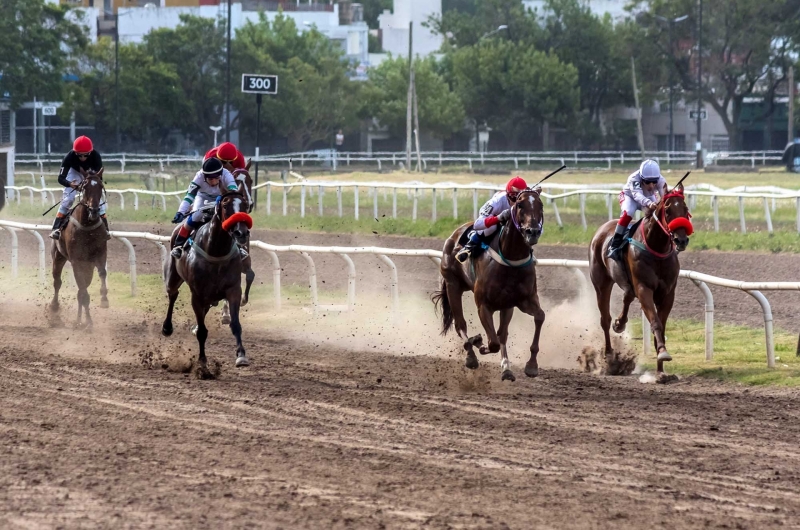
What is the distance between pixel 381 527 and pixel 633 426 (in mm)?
2839

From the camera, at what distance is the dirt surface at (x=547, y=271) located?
1367cm

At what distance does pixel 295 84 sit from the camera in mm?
61188

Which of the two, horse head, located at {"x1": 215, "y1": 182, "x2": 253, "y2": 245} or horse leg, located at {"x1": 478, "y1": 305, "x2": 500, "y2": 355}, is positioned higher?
horse head, located at {"x1": 215, "y1": 182, "x2": 253, "y2": 245}

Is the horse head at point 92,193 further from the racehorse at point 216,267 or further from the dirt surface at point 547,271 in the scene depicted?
the dirt surface at point 547,271

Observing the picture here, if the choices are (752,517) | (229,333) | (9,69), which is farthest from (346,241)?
(9,69)

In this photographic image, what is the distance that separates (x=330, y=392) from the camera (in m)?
9.27

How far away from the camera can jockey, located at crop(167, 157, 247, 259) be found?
10.9m

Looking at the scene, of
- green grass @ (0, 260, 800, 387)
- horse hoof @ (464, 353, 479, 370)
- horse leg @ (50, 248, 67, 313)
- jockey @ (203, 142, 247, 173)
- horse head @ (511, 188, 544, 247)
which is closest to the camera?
horse head @ (511, 188, 544, 247)

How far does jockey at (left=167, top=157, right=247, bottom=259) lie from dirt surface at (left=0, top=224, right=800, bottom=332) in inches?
168

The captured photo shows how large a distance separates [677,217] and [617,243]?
Result: 104 cm

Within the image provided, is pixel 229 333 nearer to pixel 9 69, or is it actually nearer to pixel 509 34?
pixel 9 69

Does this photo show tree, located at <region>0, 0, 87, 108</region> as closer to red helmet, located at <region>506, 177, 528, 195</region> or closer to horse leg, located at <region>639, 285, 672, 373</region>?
horse leg, located at <region>639, 285, 672, 373</region>

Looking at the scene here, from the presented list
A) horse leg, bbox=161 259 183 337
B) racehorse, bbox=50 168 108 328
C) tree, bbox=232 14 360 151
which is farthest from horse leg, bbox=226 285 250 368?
tree, bbox=232 14 360 151

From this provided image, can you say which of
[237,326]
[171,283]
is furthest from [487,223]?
[171,283]
